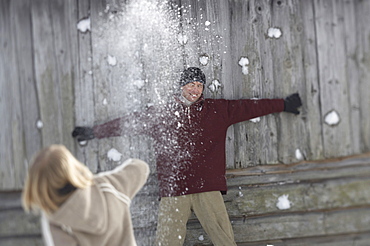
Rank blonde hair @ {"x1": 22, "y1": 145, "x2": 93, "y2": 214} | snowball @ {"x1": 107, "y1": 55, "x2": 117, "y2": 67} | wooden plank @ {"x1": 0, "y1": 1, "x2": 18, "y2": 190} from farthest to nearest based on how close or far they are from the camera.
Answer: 1. snowball @ {"x1": 107, "y1": 55, "x2": 117, "y2": 67}
2. wooden plank @ {"x1": 0, "y1": 1, "x2": 18, "y2": 190}
3. blonde hair @ {"x1": 22, "y1": 145, "x2": 93, "y2": 214}

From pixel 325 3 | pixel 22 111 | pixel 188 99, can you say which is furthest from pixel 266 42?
pixel 22 111

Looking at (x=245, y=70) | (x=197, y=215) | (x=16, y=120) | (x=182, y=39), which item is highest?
(x=182, y=39)

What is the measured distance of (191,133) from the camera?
2.10 m

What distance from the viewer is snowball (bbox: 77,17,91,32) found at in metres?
2.09

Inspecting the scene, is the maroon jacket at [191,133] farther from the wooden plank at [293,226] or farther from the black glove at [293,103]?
the wooden plank at [293,226]

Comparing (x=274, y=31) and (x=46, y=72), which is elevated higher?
(x=274, y=31)

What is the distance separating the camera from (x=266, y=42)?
216 cm

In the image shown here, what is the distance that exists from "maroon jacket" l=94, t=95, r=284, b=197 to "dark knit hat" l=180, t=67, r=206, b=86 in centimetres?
12

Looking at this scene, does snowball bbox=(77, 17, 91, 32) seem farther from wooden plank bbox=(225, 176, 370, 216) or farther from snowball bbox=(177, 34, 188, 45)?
wooden plank bbox=(225, 176, 370, 216)

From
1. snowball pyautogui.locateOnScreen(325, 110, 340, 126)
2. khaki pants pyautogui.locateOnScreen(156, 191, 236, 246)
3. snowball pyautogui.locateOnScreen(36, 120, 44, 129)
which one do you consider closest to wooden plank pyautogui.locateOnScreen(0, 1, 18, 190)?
snowball pyautogui.locateOnScreen(36, 120, 44, 129)

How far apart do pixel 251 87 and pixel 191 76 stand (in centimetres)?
38

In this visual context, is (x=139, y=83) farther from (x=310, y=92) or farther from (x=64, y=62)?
(x=310, y=92)

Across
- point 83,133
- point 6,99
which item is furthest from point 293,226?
point 6,99

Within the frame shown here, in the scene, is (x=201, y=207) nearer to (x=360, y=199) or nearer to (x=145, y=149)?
(x=145, y=149)
